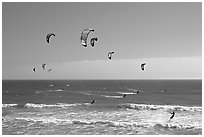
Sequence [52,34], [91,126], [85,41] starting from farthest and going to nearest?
[91,126] → [52,34] → [85,41]

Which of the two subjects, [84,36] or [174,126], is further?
[174,126]

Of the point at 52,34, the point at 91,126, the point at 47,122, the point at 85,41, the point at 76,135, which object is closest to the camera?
the point at 85,41

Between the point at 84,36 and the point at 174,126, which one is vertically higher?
the point at 84,36

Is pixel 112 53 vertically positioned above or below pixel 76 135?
above

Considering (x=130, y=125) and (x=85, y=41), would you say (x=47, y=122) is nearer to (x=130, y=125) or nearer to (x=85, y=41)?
(x=130, y=125)

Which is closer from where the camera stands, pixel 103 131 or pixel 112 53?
pixel 112 53

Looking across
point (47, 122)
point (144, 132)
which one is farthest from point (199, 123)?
point (47, 122)

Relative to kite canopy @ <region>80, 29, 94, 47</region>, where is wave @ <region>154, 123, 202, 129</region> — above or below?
below

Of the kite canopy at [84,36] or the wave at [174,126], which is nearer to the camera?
the kite canopy at [84,36]

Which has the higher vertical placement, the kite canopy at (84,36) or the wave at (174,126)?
the kite canopy at (84,36)

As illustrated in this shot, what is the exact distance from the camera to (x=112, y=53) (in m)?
11.7

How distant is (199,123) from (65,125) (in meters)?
9.52

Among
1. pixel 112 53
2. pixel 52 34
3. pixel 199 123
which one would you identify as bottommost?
pixel 199 123

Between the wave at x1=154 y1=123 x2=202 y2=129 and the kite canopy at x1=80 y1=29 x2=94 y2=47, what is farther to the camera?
the wave at x1=154 y1=123 x2=202 y2=129
